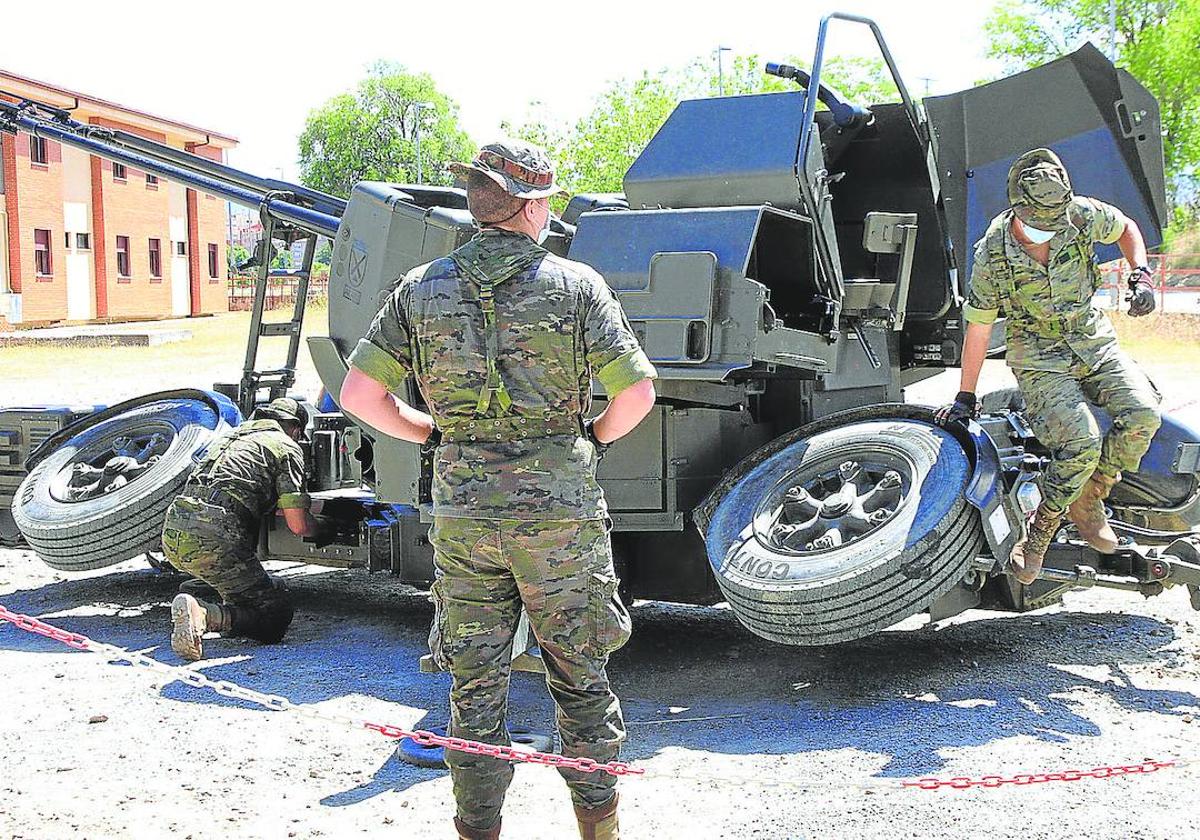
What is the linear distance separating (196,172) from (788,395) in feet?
13.7

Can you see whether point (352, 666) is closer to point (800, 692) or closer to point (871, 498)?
point (800, 692)

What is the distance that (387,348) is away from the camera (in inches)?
147

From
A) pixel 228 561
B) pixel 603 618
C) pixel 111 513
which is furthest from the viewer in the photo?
pixel 111 513

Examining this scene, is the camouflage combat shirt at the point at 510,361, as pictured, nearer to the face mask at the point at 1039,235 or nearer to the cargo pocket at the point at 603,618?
the cargo pocket at the point at 603,618

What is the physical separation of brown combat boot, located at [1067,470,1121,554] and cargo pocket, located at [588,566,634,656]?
252 cm

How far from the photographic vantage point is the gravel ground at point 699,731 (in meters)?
4.25

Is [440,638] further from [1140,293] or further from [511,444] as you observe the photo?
[1140,293]

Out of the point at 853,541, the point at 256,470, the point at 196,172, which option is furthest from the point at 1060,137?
the point at 196,172

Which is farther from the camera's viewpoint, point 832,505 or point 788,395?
point 788,395

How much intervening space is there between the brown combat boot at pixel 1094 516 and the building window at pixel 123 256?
134ft

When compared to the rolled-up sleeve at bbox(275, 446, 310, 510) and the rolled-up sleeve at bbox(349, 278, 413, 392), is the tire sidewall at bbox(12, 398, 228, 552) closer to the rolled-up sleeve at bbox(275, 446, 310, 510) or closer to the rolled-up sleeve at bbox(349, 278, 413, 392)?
the rolled-up sleeve at bbox(275, 446, 310, 510)

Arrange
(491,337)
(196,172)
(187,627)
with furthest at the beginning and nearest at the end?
(196,172) < (187,627) < (491,337)

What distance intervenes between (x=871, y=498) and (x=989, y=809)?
1.44 metres

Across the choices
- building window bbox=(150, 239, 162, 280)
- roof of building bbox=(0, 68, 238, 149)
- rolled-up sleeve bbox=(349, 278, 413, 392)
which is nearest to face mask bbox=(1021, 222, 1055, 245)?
rolled-up sleeve bbox=(349, 278, 413, 392)
